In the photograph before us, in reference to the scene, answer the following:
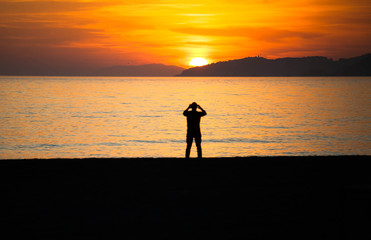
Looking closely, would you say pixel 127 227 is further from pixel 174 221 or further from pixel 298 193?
pixel 298 193

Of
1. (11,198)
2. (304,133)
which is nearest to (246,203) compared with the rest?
(11,198)

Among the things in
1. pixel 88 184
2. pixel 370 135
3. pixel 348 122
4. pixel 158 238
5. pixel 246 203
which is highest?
pixel 348 122

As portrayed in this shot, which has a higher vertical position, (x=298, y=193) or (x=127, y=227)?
(x=298, y=193)

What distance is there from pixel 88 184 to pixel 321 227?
580 cm

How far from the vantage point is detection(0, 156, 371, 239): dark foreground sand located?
6.95m

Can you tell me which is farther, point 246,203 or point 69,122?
point 69,122

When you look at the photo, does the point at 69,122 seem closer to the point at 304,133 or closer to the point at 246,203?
the point at 304,133

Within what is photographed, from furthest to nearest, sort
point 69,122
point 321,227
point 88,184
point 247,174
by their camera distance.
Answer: point 69,122 → point 247,174 → point 88,184 → point 321,227

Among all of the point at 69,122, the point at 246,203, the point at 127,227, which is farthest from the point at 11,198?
the point at 69,122

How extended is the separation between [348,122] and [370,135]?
11524mm

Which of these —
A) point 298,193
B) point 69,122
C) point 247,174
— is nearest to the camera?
point 298,193

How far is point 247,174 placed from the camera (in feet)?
39.4

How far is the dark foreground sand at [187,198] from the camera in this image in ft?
22.8

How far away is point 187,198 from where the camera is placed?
30.8 ft
